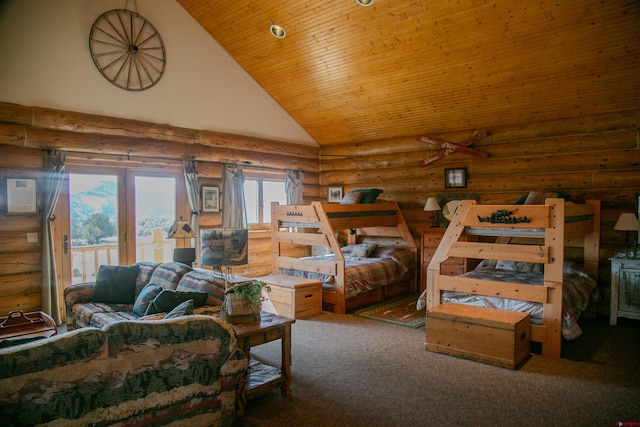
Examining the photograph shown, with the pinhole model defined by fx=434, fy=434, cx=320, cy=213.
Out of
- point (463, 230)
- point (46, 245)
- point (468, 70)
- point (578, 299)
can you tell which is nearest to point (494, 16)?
point (468, 70)

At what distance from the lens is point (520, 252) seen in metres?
4.38

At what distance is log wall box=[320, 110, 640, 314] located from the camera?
223 inches

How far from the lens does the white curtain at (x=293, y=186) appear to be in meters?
8.40

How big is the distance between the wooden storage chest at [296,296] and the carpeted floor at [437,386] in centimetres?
72

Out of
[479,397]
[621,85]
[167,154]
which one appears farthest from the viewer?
[167,154]

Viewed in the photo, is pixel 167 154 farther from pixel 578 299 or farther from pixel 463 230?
pixel 578 299

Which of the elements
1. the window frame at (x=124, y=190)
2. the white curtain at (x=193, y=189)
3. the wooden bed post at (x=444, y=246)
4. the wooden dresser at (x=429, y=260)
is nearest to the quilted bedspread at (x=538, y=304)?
the wooden bed post at (x=444, y=246)

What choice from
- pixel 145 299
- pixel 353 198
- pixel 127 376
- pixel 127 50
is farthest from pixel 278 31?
pixel 127 376

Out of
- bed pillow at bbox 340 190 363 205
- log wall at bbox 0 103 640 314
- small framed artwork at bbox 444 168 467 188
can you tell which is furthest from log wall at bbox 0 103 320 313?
small framed artwork at bbox 444 168 467 188

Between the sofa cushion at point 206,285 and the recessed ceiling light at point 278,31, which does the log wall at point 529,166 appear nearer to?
the recessed ceiling light at point 278,31

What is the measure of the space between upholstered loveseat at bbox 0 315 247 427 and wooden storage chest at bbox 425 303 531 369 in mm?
2432

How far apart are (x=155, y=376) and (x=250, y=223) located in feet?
19.3

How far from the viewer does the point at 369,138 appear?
8.20m

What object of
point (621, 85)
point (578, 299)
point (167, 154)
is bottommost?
point (578, 299)
